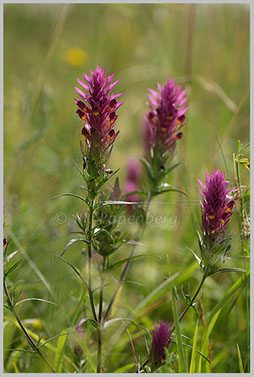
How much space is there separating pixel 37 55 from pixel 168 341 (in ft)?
14.6

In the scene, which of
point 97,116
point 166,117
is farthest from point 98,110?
point 166,117

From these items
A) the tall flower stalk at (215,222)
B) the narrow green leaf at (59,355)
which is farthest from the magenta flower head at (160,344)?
the narrow green leaf at (59,355)

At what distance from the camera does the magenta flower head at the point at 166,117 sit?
1.43 m

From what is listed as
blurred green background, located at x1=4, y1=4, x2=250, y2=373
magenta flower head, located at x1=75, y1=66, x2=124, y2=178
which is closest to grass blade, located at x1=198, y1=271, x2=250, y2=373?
blurred green background, located at x1=4, y1=4, x2=250, y2=373

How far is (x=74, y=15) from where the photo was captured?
17.7 ft

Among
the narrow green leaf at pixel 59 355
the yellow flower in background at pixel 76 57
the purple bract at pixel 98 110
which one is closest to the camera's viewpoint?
the purple bract at pixel 98 110

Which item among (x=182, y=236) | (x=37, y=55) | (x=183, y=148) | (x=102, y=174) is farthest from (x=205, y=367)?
(x=37, y=55)

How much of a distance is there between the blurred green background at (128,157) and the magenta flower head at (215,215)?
14 centimetres

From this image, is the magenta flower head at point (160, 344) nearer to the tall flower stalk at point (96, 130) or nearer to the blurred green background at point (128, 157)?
the blurred green background at point (128, 157)

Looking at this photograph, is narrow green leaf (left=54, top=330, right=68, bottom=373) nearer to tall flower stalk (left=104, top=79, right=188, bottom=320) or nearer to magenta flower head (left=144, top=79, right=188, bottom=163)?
tall flower stalk (left=104, top=79, right=188, bottom=320)

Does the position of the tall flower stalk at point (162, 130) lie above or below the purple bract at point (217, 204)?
above

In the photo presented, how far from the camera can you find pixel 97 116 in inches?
45.2

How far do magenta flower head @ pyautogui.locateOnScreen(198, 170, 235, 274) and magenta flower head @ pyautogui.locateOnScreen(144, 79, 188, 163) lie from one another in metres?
0.30

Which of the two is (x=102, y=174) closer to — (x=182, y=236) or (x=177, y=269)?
(x=177, y=269)
